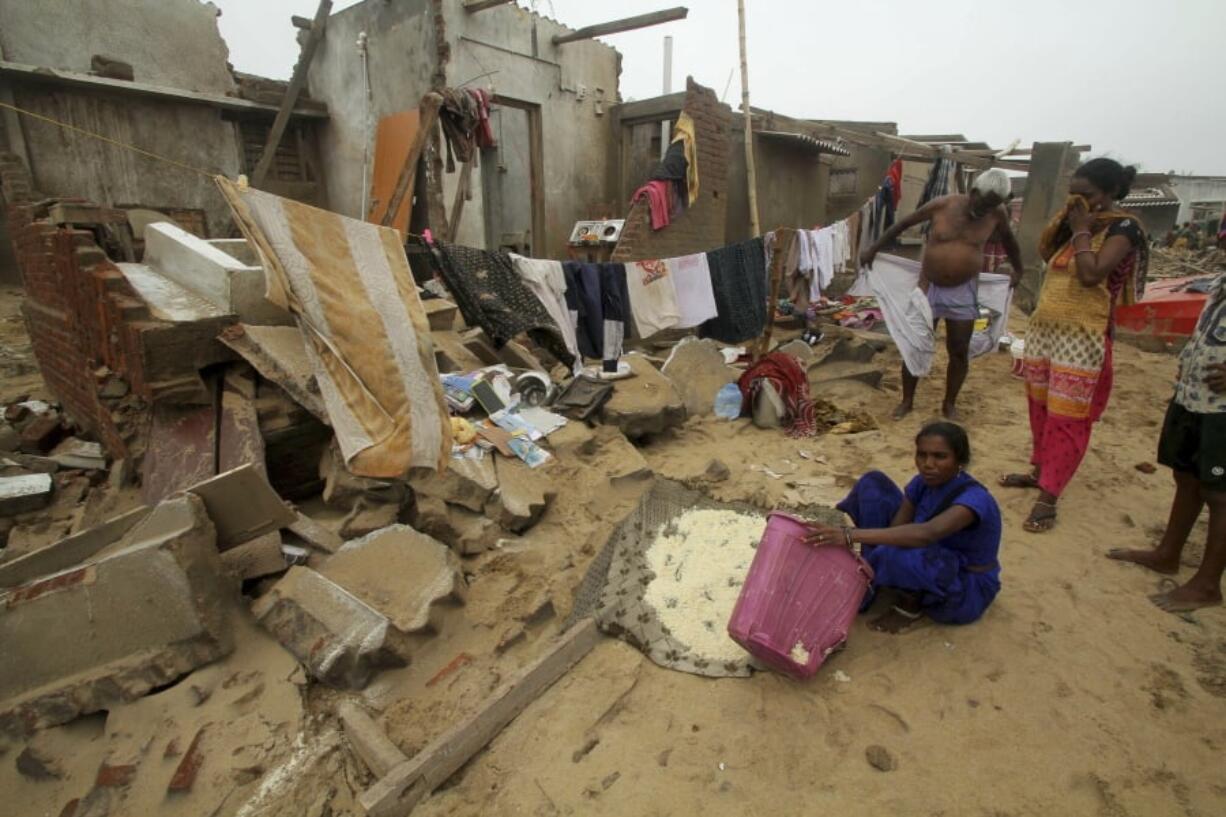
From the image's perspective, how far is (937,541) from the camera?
2262mm

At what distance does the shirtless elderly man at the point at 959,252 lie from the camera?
4393 millimetres

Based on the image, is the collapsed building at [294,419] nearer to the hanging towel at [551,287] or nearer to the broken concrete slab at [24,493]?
the broken concrete slab at [24,493]

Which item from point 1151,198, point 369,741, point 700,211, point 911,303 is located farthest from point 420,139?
point 1151,198

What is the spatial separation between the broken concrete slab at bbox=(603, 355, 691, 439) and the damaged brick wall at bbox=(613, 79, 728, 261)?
95.4 inches

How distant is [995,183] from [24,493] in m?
6.83

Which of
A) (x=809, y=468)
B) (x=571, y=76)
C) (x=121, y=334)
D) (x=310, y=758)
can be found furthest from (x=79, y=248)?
(x=571, y=76)

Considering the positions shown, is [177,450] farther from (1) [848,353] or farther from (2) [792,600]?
(1) [848,353]

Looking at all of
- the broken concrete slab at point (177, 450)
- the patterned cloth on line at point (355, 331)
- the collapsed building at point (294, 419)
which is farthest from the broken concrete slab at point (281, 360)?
the broken concrete slab at point (177, 450)

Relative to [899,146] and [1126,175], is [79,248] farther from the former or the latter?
[899,146]

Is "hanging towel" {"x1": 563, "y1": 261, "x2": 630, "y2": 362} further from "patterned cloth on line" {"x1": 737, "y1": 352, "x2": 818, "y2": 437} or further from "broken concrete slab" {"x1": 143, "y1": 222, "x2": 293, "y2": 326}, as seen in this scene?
"broken concrete slab" {"x1": 143, "y1": 222, "x2": 293, "y2": 326}

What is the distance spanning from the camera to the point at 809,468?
4.15 meters

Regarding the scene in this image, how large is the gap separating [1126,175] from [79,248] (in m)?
5.77

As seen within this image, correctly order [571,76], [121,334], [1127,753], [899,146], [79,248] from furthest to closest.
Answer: [571,76] < [899,146] < [79,248] < [121,334] < [1127,753]

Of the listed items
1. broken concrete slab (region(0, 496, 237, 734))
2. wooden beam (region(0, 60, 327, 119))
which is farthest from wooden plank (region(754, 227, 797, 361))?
wooden beam (region(0, 60, 327, 119))
